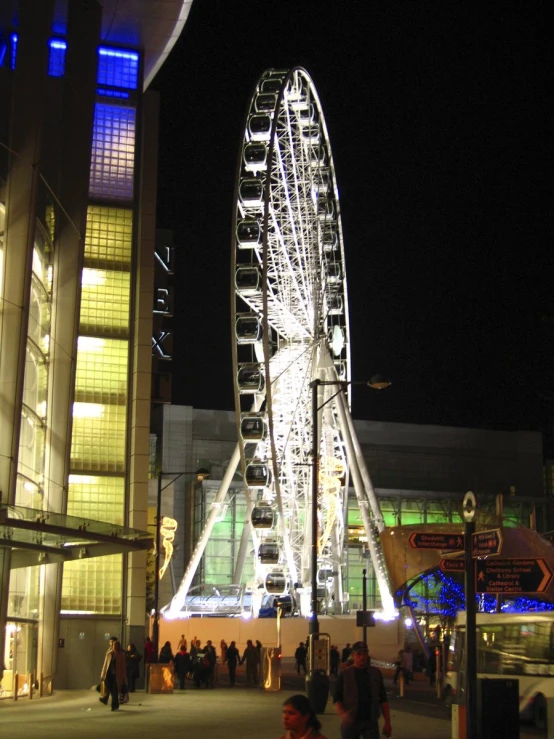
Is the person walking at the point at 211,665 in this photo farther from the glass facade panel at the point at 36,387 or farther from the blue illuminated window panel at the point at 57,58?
the blue illuminated window panel at the point at 57,58

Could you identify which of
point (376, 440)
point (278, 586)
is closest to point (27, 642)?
point (278, 586)

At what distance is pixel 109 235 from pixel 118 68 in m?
6.95

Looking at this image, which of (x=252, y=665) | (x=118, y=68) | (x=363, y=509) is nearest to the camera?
(x=252, y=665)

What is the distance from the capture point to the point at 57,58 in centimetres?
3136

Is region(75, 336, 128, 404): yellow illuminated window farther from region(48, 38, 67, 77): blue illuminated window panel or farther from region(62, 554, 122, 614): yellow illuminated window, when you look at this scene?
region(48, 38, 67, 77): blue illuminated window panel

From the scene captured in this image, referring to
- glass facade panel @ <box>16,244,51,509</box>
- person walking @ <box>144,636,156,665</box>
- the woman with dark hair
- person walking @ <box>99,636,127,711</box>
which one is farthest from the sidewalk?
the woman with dark hair

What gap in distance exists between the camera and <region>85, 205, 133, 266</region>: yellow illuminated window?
41219 mm

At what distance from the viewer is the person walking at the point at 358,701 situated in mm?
12641

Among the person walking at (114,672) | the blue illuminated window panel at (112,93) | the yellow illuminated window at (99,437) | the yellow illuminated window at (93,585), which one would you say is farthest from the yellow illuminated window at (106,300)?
the person walking at (114,672)

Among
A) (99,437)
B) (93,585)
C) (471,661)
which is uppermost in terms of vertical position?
(99,437)

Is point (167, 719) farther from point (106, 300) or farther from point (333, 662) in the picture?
point (106, 300)

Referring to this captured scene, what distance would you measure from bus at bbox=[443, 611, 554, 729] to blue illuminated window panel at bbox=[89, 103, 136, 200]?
22.9 m

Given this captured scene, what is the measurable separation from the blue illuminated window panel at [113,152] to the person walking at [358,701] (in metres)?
30.9

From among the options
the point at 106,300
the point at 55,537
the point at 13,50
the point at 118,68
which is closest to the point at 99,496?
the point at 106,300
